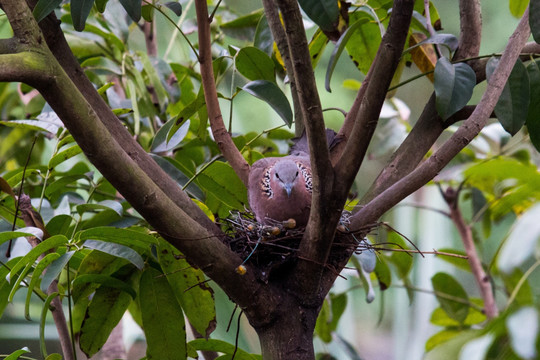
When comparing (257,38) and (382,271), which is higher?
(257,38)

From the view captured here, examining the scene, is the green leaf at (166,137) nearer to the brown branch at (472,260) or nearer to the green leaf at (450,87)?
the green leaf at (450,87)

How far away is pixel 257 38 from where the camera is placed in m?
1.34

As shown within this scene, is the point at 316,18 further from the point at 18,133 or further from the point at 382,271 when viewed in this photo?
the point at 18,133

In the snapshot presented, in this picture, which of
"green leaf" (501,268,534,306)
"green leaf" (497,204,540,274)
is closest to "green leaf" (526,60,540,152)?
"green leaf" (501,268,534,306)

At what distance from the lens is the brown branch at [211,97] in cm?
100

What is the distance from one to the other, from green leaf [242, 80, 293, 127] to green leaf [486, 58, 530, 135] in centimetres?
33

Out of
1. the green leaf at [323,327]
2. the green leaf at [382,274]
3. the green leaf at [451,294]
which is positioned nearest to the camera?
the green leaf at [382,274]

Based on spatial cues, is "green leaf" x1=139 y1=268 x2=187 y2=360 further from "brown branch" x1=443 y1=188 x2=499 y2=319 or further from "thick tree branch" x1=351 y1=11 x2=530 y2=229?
"brown branch" x1=443 y1=188 x2=499 y2=319

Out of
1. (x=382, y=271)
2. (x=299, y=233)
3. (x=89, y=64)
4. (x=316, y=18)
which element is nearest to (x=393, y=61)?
(x=316, y=18)

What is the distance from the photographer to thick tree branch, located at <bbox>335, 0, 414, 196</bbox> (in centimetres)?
74

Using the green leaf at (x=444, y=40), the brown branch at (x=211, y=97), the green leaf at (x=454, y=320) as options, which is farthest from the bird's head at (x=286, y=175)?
the green leaf at (x=454, y=320)

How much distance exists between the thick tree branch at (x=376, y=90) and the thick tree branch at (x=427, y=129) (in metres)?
0.28

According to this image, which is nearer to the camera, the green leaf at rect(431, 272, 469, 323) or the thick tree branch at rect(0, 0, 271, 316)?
the thick tree branch at rect(0, 0, 271, 316)

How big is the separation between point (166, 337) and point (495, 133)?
3.99 ft
